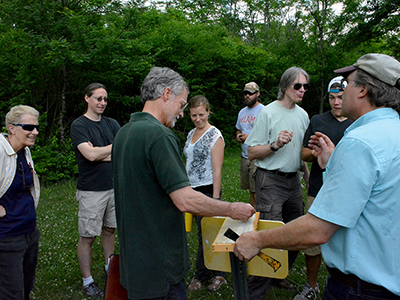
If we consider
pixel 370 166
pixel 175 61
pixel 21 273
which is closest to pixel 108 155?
pixel 21 273

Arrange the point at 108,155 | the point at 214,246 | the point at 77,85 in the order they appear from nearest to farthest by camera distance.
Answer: the point at 214,246 < the point at 108,155 < the point at 77,85

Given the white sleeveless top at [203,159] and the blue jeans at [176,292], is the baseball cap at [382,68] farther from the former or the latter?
the white sleeveless top at [203,159]

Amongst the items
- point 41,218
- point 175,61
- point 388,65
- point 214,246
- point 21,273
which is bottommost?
point 41,218

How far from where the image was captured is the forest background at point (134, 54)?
29.2 feet

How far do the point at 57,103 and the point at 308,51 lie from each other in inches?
440

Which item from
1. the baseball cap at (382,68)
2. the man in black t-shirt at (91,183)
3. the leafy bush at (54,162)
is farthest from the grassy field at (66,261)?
the baseball cap at (382,68)

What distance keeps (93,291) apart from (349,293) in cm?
303

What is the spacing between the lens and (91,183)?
399 cm

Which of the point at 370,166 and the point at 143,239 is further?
the point at 143,239

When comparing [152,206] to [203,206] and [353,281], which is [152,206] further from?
[353,281]

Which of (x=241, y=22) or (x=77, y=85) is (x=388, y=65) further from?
(x=241, y=22)

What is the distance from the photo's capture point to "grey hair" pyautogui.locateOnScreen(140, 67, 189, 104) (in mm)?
2303

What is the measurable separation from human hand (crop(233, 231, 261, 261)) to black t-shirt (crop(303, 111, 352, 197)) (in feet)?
6.08

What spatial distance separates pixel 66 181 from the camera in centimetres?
Result: 911
